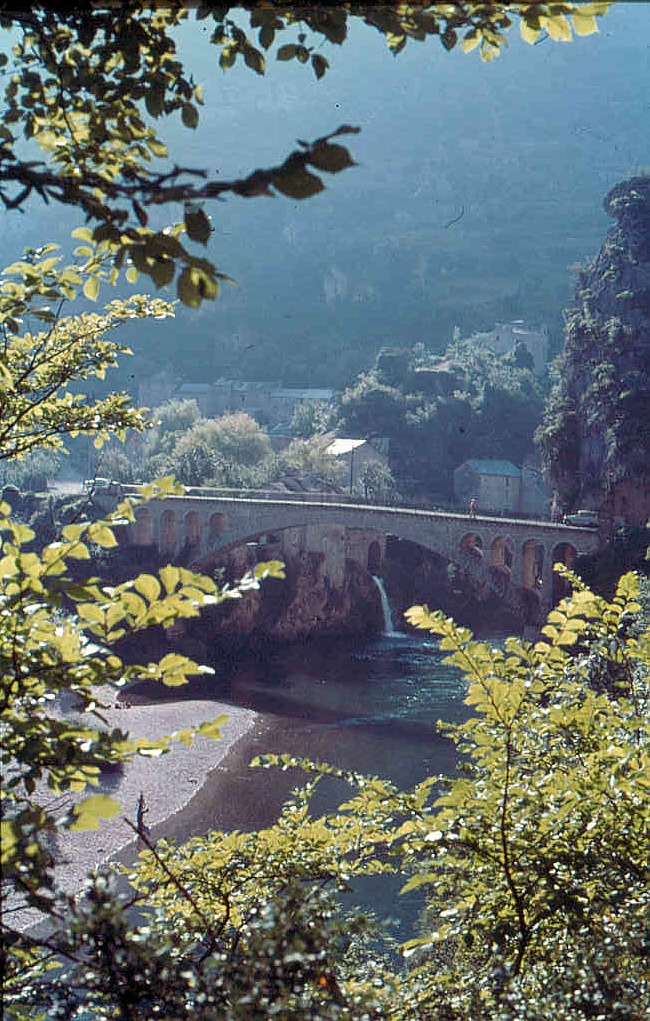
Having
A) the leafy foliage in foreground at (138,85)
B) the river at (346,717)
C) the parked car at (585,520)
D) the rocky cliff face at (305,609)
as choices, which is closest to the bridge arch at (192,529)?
the rocky cliff face at (305,609)

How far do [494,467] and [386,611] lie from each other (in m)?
20.5

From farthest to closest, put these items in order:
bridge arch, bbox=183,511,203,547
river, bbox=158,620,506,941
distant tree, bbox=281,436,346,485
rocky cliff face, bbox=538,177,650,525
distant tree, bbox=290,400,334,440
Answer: distant tree, bbox=290,400,334,440
distant tree, bbox=281,436,346,485
bridge arch, bbox=183,511,203,547
rocky cliff face, bbox=538,177,650,525
river, bbox=158,620,506,941

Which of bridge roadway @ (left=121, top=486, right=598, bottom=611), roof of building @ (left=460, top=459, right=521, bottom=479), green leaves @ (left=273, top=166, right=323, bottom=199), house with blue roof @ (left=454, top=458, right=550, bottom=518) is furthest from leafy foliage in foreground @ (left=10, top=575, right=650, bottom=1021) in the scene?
roof of building @ (left=460, top=459, right=521, bottom=479)

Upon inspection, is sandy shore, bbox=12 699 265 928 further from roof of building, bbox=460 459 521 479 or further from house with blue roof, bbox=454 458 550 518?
roof of building, bbox=460 459 521 479

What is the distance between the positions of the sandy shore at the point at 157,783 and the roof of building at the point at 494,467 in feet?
120

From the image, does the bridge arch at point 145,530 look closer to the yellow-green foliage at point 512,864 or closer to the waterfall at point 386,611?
the waterfall at point 386,611

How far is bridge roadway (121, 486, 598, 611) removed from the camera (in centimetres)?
4134

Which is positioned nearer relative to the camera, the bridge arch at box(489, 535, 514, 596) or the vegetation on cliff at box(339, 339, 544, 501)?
the bridge arch at box(489, 535, 514, 596)

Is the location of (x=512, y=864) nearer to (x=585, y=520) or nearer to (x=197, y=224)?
(x=197, y=224)

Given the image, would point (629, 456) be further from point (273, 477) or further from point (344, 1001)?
point (344, 1001)

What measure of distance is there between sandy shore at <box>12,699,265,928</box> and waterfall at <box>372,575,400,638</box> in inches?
637

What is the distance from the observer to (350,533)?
52406mm

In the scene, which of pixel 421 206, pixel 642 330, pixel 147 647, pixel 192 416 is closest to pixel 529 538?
pixel 642 330

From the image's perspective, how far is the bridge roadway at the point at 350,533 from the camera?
136 ft
